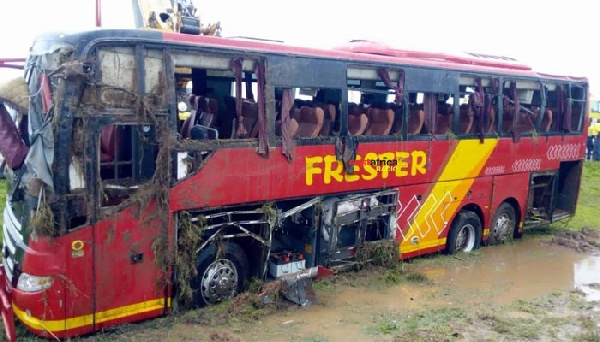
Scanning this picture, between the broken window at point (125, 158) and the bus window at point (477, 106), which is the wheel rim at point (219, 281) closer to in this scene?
the broken window at point (125, 158)

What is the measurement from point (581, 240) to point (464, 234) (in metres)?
2.79

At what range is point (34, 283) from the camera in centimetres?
538

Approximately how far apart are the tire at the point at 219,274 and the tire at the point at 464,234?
4.28 meters

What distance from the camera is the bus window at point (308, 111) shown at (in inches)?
280

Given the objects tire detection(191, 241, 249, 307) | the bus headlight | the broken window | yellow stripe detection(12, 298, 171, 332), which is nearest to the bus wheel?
tire detection(191, 241, 249, 307)

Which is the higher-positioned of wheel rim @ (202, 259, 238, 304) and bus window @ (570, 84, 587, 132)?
bus window @ (570, 84, 587, 132)

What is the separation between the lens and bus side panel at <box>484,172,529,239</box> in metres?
10.5

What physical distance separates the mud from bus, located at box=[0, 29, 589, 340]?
1785mm

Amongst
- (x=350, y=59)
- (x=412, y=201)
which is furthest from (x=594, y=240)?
(x=350, y=59)

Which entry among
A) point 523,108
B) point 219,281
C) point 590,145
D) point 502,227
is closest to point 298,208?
point 219,281

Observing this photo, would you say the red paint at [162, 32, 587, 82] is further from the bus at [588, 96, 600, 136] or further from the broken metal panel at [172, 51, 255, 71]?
the bus at [588, 96, 600, 136]

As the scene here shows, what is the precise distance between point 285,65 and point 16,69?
2.97 m

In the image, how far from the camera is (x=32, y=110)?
18.5 ft

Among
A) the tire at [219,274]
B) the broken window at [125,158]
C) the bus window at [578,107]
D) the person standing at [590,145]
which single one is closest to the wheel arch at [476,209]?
the bus window at [578,107]
